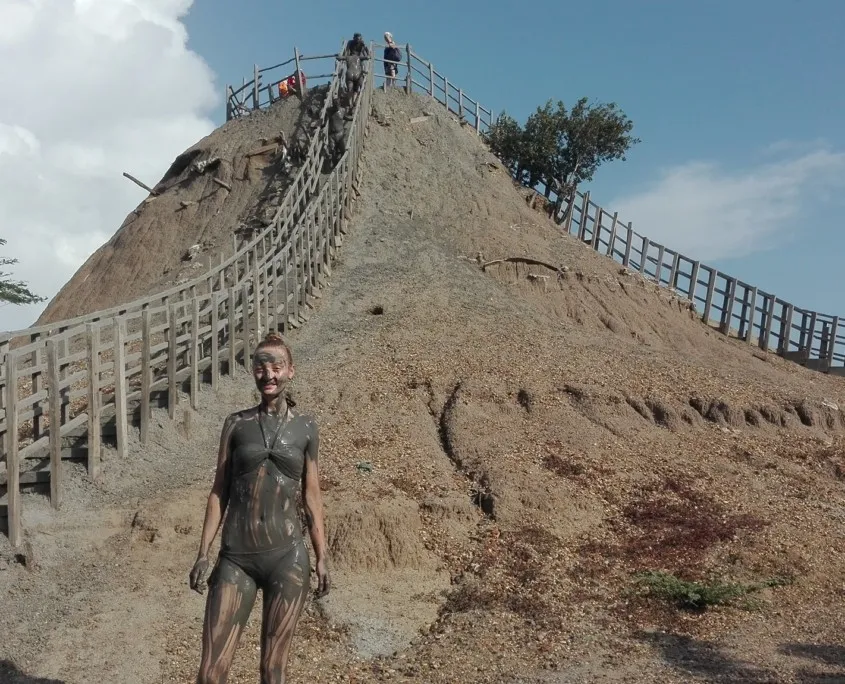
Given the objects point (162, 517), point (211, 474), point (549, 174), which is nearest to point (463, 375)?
point (211, 474)

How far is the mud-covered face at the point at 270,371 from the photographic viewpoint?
499 centimetres

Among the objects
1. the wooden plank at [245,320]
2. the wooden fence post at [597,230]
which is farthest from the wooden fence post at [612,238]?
the wooden plank at [245,320]

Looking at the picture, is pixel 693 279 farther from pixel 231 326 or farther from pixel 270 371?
pixel 270 371

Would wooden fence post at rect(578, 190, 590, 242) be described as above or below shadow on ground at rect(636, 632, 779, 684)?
above

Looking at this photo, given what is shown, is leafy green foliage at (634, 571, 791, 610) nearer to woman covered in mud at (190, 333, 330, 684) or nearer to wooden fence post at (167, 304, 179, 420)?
woman covered in mud at (190, 333, 330, 684)

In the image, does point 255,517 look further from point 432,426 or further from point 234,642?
point 432,426

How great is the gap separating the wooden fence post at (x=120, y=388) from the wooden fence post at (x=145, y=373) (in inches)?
12.6

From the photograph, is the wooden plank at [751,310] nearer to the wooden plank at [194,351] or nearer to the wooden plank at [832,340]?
the wooden plank at [832,340]

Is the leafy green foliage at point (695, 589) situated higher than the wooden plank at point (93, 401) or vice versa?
the wooden plank at point (93, 401)

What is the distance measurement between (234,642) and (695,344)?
18.7 metres

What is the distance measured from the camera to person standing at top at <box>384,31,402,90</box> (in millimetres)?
27578

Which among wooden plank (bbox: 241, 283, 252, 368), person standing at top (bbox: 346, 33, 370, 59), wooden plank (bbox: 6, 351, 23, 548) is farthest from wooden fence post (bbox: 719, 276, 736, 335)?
wooden plank (bbox: 6, 351, 23, 548)

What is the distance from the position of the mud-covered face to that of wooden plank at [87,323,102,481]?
4.73 m

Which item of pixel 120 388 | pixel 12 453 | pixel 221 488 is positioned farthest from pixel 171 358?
pixel 221 488
